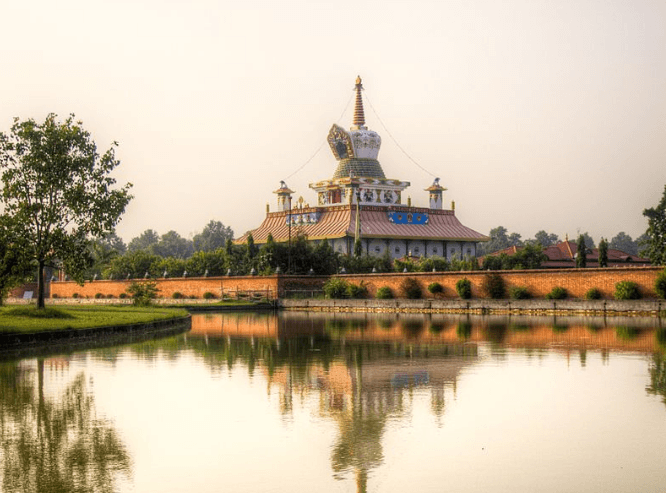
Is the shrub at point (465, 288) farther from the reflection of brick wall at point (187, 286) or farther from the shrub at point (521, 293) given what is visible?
the reflection of brick wall at point (187, 286)

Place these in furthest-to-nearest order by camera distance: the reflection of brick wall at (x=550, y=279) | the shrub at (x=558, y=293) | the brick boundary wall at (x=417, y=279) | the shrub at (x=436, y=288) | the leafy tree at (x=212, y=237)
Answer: the leafy tree at (x=212, y=237), the shrub at (x=436, y=288), the shrub at (x=558, y=293), the brick boundary wall at (x=417, y=279), the reflection of brick wall at (x=550, y=279)

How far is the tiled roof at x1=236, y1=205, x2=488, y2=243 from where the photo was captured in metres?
84.6

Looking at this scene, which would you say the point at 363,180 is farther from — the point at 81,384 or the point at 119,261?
the point at 81,384

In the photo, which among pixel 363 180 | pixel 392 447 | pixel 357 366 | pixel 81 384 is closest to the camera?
pixel 392 447

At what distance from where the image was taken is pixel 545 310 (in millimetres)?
41531

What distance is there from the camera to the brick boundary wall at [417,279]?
40.5 metres

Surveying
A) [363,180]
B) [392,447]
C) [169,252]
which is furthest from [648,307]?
[169,252]

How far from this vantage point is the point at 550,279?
4356cm

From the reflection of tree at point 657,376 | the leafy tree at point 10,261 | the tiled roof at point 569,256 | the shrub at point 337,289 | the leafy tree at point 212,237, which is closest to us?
the reflection of tree at point 657,376

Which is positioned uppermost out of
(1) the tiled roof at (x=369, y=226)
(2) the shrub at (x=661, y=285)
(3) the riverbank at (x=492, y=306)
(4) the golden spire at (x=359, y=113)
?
(4) the golden spire at (x=359, y=113)

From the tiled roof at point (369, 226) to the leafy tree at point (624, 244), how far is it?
54.7 metres

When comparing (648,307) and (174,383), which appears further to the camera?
(648,307)

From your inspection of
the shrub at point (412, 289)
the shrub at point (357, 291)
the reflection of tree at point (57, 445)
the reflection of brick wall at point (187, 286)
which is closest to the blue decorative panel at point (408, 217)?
the reflection of brick wall at point (187, 286)

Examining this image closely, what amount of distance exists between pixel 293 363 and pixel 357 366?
61.2 inches
